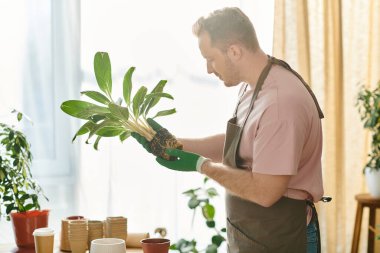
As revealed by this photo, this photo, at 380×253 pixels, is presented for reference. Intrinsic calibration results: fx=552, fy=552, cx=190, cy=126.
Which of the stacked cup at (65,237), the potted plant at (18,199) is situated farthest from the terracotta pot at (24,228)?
the stacked cup at (65,237)

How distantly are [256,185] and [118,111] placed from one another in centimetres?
53

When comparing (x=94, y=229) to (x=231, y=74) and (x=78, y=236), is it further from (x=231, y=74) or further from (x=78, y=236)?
(x=231, y=74)

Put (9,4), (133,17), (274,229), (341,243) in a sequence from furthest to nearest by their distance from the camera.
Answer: (341,243), (133,17), (9,4), (274,229)

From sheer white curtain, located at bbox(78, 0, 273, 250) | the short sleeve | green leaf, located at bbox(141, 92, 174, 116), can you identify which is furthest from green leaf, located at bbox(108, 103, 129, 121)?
sheer white curtain, located at bbox(78, 0, 273, 250)

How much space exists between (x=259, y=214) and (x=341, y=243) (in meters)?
2.09

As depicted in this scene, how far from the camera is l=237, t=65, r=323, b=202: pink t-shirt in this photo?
70.1 inches

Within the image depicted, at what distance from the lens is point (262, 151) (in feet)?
5.87

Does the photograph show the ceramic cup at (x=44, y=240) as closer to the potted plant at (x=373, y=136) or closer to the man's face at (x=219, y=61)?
the man's face at (x=219, y=61)

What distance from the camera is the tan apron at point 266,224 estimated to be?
1926 millimetres

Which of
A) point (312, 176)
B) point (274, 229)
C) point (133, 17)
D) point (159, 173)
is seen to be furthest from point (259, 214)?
point (133, 17)

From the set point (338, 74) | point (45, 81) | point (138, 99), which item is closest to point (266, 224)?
point (138, 99)

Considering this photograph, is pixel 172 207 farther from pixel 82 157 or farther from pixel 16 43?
pixel 16 43

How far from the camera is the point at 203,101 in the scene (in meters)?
3.63

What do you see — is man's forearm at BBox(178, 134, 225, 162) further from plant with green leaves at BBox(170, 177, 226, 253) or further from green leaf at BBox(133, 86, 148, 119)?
plant with green leaves at BBox(170, 177, 226, 253)
